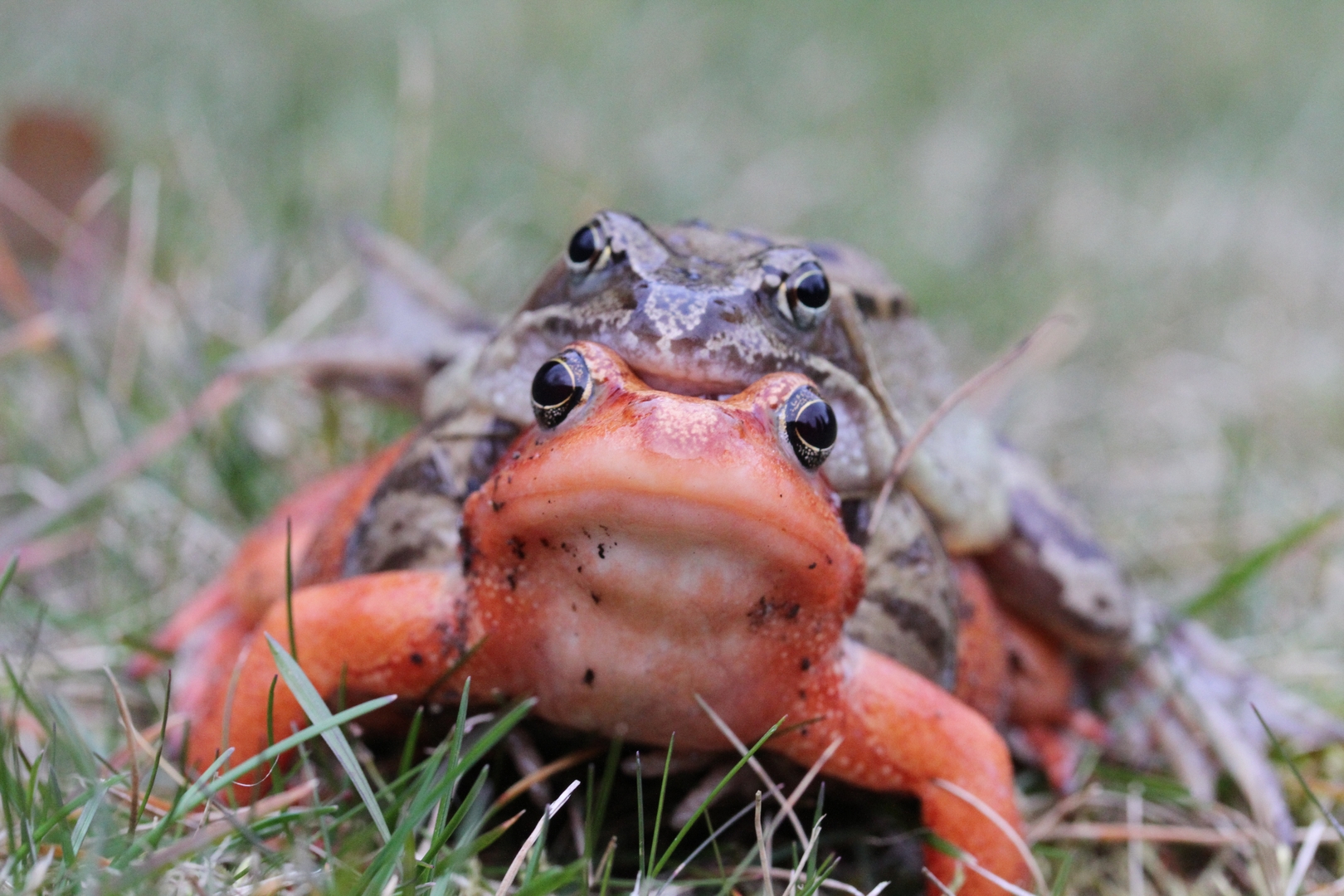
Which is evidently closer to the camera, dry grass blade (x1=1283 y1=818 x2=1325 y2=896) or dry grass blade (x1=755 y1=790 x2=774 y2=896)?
dry grass blade (x1=755 y1=790 x2=774 y2=896)

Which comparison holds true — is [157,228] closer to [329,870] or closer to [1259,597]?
[329,870]

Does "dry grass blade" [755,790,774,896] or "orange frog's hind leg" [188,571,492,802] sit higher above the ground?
"orange frog's hind leg" [188,571,492,802]

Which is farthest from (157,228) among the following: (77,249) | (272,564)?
(272,564)

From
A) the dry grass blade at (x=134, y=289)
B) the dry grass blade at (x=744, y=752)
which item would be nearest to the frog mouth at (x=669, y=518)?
the dry grass blade at (x=744, y=752)

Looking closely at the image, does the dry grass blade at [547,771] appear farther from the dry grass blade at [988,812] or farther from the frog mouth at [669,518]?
the dry grass blade at [988,812]

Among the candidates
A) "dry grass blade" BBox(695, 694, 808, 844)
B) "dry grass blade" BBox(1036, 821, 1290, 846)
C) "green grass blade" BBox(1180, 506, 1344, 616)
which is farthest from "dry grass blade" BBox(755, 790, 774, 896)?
"green grass blade" BBox(1180, 506, 1344, 616)

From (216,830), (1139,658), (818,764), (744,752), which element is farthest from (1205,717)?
(216,830)

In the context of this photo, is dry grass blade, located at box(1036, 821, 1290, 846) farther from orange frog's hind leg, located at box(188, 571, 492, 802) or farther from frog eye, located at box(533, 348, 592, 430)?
frog eye, located at box(533, 348, 592, 430)
